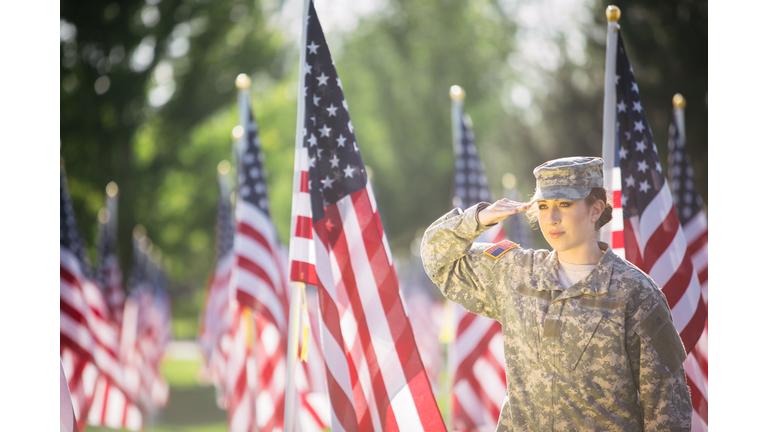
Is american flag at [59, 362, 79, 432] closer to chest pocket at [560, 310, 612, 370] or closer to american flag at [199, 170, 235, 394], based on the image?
chest pocket at [560, 310, 612, 370]

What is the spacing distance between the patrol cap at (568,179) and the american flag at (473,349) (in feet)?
11.7

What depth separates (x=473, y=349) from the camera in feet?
20.0

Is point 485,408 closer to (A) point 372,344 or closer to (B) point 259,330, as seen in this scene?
(B) point 259,330

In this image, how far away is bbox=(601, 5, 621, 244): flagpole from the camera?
135 inches

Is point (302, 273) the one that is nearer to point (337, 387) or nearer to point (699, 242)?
point (337, 387)

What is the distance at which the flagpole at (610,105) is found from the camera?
3424 millimetres

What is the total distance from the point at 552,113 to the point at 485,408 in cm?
1039

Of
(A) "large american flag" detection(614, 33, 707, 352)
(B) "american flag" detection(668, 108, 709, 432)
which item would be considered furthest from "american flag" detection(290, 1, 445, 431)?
(B) "american flag" detection(668, 108, 709, 432)

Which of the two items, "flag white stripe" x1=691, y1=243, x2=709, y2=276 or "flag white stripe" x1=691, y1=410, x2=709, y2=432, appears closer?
"flag white stripe" x1=691, y1=410, x2=709, y2=432

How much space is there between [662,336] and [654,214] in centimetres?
162

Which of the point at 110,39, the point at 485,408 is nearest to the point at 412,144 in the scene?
the point at 110,39

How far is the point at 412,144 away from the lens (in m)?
27.0

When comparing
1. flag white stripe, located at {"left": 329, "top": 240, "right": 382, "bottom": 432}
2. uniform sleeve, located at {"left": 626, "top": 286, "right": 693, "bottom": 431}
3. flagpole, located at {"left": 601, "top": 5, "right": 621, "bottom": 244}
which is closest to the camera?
uniform sleeve, located at {"left": 626, "top": 286, "right": 693, "bottom": 431}

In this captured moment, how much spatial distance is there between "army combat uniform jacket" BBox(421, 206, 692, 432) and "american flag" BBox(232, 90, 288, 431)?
2.59 meters
